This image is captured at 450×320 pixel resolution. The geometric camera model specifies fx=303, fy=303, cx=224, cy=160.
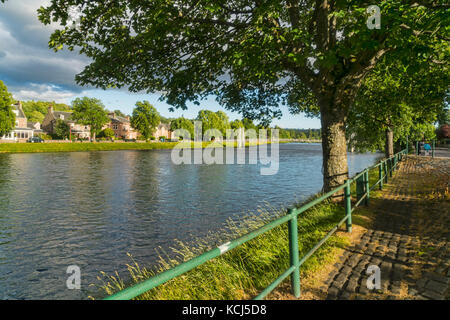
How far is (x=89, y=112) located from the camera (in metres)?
82.8

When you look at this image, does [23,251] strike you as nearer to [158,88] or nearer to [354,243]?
A: [158,88]

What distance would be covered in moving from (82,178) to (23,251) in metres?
17.1

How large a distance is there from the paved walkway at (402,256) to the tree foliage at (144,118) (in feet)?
280

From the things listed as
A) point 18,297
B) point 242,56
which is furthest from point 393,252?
point 18,297

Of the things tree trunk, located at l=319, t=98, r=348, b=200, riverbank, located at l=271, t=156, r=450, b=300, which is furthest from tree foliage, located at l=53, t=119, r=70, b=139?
riverbank, located at l=271, t=156, r=450, b=300

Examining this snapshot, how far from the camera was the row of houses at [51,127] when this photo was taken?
81.1 meters

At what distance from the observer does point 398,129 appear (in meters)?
23.8

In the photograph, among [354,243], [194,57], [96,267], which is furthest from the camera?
[194,57]

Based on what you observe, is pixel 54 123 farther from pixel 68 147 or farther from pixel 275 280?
pixel 275 280

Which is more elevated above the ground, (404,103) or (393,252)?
(404,103)

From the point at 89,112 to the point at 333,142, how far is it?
84748 mm

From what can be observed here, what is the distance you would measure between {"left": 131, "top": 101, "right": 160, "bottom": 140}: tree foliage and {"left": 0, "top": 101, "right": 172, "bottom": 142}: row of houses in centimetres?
1152

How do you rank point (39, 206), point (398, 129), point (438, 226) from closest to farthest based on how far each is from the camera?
point (438, 226) → point (39, 206) → point (398, 129)

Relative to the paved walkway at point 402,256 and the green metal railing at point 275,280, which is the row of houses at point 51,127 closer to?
the paved walkway at point 402,256
